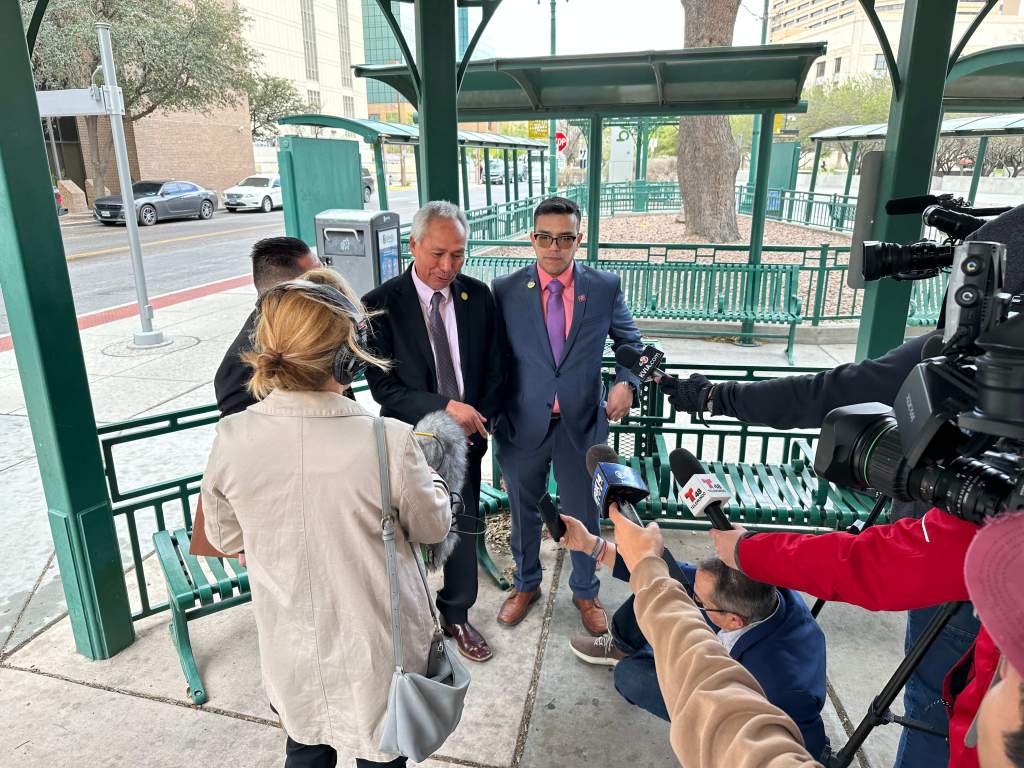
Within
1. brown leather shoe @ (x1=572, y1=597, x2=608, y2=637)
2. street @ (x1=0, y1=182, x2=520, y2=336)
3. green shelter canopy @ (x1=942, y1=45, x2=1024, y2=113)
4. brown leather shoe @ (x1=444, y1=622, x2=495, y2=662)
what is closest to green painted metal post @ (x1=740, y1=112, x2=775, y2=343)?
green shelter canopy @ (x1=942, y1=45, x2=1024, y2=113)

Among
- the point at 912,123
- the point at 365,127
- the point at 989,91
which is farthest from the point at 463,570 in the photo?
the point at 365,127

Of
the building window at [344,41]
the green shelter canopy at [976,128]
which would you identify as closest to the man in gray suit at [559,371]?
the green shelter canopy at [976,128]

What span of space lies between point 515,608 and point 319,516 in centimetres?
193

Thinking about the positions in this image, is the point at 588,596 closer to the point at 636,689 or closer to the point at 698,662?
the point at 636,689

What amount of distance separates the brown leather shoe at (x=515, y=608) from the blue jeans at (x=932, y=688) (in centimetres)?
171

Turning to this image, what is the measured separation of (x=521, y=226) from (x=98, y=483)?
1863cm

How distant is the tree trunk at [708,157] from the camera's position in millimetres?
14336

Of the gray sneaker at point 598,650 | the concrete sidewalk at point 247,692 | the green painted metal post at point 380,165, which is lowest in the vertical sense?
the concrete sidewalk at point 247,692

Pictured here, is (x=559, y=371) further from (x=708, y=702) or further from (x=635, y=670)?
(x=708, y=702)

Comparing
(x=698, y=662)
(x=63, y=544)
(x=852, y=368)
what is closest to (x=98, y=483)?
(x=63, y=544)

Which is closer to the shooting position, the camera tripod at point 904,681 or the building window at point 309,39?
the camera tripod at point 904,681

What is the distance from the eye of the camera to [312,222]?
35.7ft

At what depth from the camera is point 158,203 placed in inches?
977

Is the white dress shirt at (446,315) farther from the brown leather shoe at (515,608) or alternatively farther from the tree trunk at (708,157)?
the tree trunk at (708,157)
